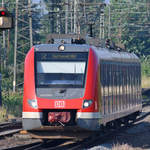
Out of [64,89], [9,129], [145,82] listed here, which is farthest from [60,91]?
[145,82]

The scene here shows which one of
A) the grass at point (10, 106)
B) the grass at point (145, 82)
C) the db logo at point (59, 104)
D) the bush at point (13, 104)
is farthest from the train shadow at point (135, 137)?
the grass at point (145, 82)

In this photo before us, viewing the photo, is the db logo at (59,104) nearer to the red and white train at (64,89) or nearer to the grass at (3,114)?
the red and white train at (64,89)

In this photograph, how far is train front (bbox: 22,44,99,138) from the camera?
15086 millimetres

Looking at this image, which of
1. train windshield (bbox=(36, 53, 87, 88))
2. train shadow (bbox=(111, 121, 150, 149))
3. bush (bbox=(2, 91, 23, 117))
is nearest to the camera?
train windshield (bbox=(36, 53, 87, 88))

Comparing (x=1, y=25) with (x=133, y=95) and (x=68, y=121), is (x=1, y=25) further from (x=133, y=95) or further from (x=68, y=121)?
(x=133, y=95)

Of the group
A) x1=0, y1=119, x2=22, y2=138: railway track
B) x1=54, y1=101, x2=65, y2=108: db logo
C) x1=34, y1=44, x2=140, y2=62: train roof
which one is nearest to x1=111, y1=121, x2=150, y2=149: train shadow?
x1=54, y1=101, x2=65, y2=108: db logo

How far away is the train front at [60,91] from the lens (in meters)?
15.1

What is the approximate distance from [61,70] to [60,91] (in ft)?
2.03

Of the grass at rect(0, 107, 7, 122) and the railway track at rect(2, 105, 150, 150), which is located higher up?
the railway track at rect(2, 105, 150, 150)

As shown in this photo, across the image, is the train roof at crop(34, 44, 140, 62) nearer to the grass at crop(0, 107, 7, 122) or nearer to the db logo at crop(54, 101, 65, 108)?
the db logo at crop(54, 101, 65, 108)

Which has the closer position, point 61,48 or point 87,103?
point 87,103

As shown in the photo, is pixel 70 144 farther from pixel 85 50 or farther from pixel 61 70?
pixel 85 50

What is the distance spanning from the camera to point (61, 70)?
15578mm

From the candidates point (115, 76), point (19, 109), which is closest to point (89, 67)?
point (115, 76)
